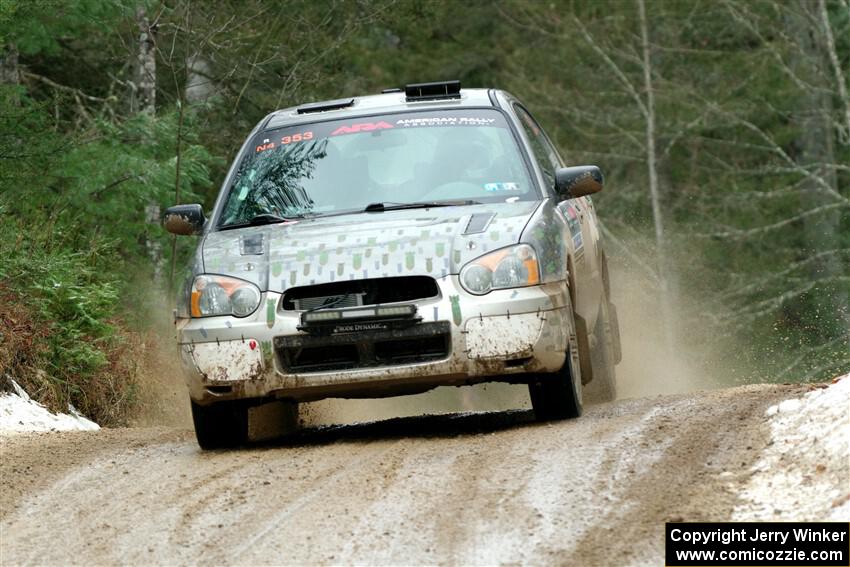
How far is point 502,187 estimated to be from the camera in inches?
327

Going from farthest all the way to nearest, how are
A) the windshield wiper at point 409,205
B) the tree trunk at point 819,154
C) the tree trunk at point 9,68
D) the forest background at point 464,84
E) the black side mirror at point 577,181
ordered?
the tree trunk at point 819,154
the tree trunk at point 9,68
the forest background at point 464,84
the black side mirror at point 577,181
the windshield wiper at point 409,205

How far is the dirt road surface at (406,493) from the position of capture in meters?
5.34

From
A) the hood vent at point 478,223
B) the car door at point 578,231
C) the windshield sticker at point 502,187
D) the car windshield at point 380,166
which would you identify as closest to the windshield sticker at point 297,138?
the car windshield at point 380,166

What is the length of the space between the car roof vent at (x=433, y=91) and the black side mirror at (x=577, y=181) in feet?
3.59

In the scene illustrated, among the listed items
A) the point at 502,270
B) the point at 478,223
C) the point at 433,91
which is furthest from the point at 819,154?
the point at 502,270

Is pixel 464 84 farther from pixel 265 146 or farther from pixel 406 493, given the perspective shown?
pixel 406 493

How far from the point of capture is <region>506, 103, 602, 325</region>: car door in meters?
8.48

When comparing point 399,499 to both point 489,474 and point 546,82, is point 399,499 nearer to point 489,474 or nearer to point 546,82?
point 489,474

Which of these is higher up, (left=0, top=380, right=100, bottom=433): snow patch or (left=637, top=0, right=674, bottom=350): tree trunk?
(left=637, top=0, right=674, bottom=350): tree trunk

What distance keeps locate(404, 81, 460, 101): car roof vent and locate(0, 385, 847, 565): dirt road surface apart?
2257 mm

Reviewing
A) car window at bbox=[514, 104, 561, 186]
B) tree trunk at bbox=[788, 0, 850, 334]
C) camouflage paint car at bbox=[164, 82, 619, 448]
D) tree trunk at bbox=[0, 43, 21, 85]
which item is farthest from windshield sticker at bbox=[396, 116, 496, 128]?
tree trunk at bbox=[788, 0, 850, 334]

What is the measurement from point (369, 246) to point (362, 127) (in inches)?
61.0

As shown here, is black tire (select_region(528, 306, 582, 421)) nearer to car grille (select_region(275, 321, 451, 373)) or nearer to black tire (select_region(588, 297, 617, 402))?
car grille (select_region(275, 321, 451, 373))

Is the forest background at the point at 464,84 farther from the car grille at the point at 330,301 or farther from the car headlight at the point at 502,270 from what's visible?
the car headlight at the point at 502,270
